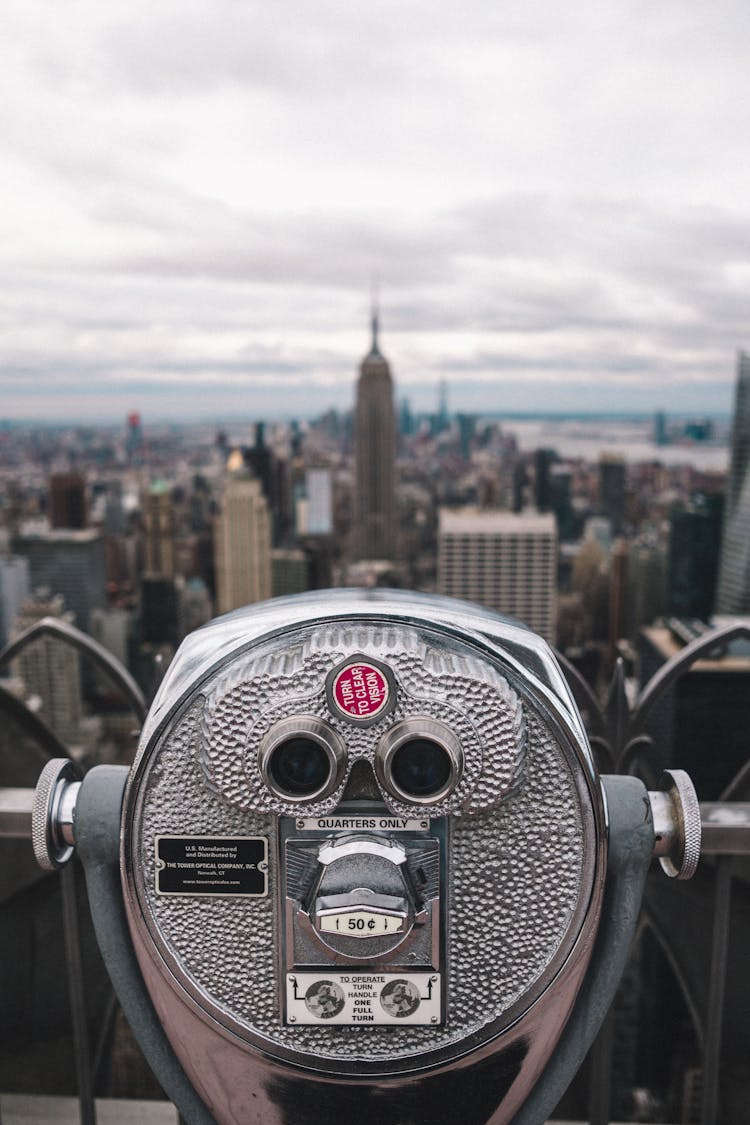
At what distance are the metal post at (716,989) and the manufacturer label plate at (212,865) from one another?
2.50ft

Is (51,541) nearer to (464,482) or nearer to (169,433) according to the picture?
(169,433)

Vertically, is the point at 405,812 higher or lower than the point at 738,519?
higher

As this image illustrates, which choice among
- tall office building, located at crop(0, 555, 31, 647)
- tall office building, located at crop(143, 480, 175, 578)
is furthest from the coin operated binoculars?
tall office building, located at crop(143, 480, 175, 578)


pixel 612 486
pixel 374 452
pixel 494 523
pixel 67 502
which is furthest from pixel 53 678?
pixel 374 452

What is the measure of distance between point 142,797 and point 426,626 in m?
0.39

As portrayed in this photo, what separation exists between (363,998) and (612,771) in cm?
71

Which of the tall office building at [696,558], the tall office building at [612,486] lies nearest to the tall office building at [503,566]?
the tall office building at [696,558]

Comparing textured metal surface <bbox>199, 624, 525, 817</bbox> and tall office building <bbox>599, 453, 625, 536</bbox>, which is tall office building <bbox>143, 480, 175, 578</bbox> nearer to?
tall office building <bbox>599, 453, 625, 536</bbox>

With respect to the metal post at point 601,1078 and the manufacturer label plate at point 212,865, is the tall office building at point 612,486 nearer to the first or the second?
the metal post at point 601,1078

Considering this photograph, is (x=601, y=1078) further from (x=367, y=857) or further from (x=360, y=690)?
(x=360, y=690)

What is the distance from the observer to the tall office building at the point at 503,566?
138ft

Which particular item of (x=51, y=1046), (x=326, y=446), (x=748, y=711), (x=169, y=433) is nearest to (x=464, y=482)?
(x=326, y=446)

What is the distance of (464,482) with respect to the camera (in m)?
60.0

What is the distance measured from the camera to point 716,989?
5.01 feet
